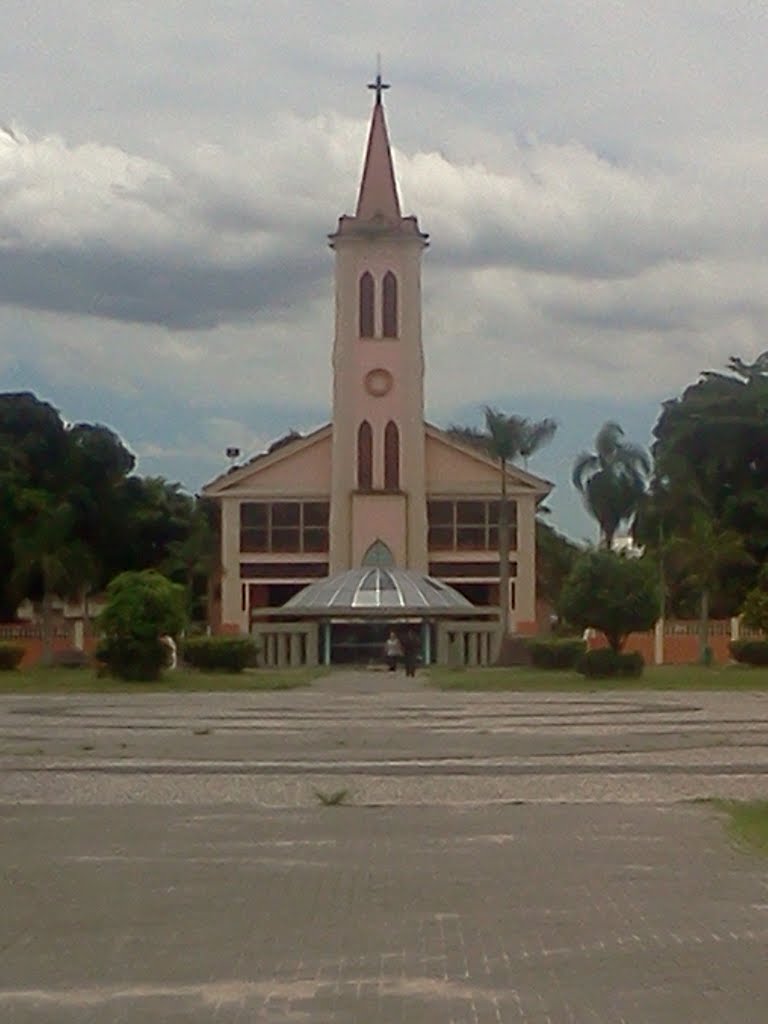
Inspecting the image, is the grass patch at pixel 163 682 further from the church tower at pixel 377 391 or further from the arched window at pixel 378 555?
the church tower at pixel 377 391

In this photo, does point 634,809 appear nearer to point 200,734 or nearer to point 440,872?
point 440,872

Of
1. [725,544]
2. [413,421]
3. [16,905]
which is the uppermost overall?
[413,421]

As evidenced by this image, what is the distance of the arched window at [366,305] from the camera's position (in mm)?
69938

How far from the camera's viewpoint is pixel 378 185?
70.8 metres

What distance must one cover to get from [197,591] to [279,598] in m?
5.88

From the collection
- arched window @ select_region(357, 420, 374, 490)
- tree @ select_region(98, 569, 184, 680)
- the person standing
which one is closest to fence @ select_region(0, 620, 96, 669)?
the person standing

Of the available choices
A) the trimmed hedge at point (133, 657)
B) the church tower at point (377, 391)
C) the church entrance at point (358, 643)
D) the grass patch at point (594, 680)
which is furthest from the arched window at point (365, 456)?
the trimmed hedge at point (133, 657)

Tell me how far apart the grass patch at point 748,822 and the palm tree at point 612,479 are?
5567cm

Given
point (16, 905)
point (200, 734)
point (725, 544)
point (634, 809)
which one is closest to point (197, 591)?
point (725, 544)

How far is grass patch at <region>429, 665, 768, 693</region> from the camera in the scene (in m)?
44.9

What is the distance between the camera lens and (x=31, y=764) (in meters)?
22.8

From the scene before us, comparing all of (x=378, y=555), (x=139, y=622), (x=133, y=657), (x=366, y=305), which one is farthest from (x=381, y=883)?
(x=366, y=305)

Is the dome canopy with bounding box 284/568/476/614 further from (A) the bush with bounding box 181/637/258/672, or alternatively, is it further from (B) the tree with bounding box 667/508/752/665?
A: (A) the bush with bounding box 181/637/258/672

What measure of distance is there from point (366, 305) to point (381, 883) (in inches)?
2304
